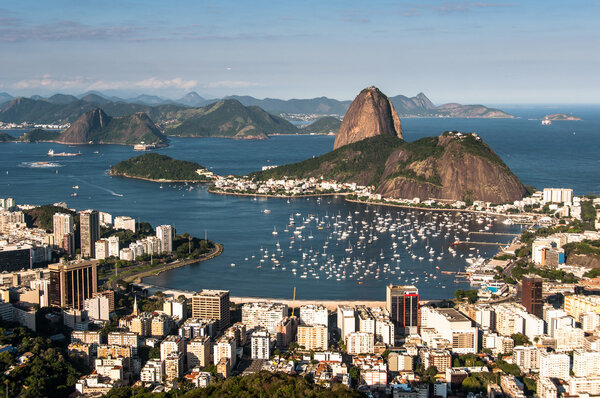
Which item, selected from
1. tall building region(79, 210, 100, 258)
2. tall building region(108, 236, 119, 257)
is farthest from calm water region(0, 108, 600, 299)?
tall building region(79, 210, 100, 258)

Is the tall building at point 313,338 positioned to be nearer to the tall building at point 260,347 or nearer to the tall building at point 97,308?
the tall building at point 260,347

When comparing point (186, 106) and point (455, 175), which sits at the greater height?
point (186, 106)

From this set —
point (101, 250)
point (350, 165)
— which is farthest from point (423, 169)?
point (101, 250)

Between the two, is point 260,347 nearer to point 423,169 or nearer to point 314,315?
point 314,315

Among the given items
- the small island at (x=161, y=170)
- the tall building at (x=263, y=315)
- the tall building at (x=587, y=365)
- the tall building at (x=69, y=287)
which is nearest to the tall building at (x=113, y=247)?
the tall building at (x=69, y=287)


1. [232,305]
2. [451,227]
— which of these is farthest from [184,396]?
[451,227]

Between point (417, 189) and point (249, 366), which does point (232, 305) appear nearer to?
point (249, 366)

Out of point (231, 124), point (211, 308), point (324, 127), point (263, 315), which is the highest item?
point (231, 124)

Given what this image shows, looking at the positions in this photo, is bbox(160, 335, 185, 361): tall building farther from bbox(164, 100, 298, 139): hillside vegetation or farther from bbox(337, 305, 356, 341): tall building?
bbox(164, 100, 298, 139): hillside vegetation
